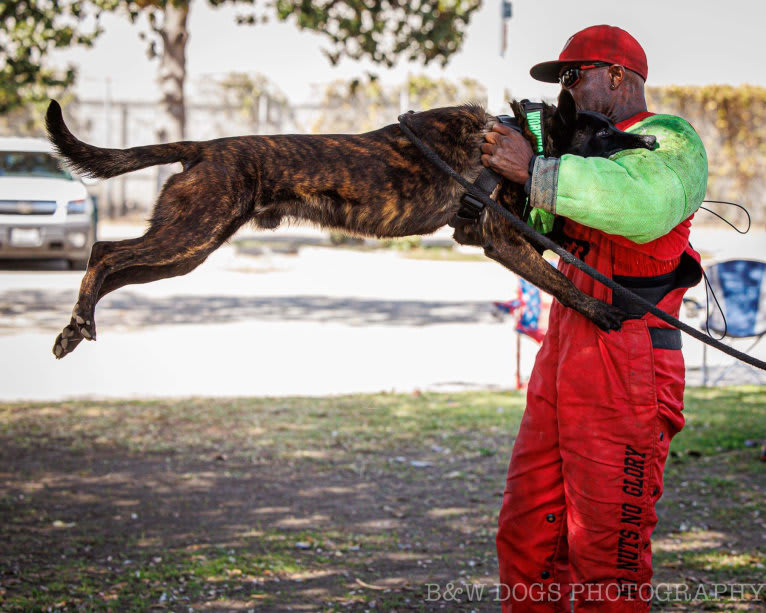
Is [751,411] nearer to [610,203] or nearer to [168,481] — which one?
[168,481]

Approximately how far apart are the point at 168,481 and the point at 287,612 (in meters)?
2.06

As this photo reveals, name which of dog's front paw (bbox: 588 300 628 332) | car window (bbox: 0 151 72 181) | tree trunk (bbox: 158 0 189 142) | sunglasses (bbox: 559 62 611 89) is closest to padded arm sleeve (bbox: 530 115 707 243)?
dog's front paw (bbox: 588 300 628 332)

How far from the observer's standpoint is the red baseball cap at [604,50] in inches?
110

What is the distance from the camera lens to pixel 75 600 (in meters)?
3.95

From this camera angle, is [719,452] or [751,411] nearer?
[719,452]

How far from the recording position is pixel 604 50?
2791mm

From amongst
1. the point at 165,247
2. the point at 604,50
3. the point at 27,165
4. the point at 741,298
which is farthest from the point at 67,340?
the point at 27,165

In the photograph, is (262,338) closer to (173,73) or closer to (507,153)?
(173,73)

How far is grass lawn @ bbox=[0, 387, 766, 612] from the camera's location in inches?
164

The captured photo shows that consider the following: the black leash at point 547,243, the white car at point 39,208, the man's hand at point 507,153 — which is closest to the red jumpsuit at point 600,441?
the black leash at point 547,243

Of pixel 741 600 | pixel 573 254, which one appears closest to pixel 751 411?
pixel 741 600

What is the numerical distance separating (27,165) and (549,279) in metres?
10.1

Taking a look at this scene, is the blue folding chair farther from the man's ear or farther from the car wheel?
the car wheel

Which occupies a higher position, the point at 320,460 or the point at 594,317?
the point at 594,317
